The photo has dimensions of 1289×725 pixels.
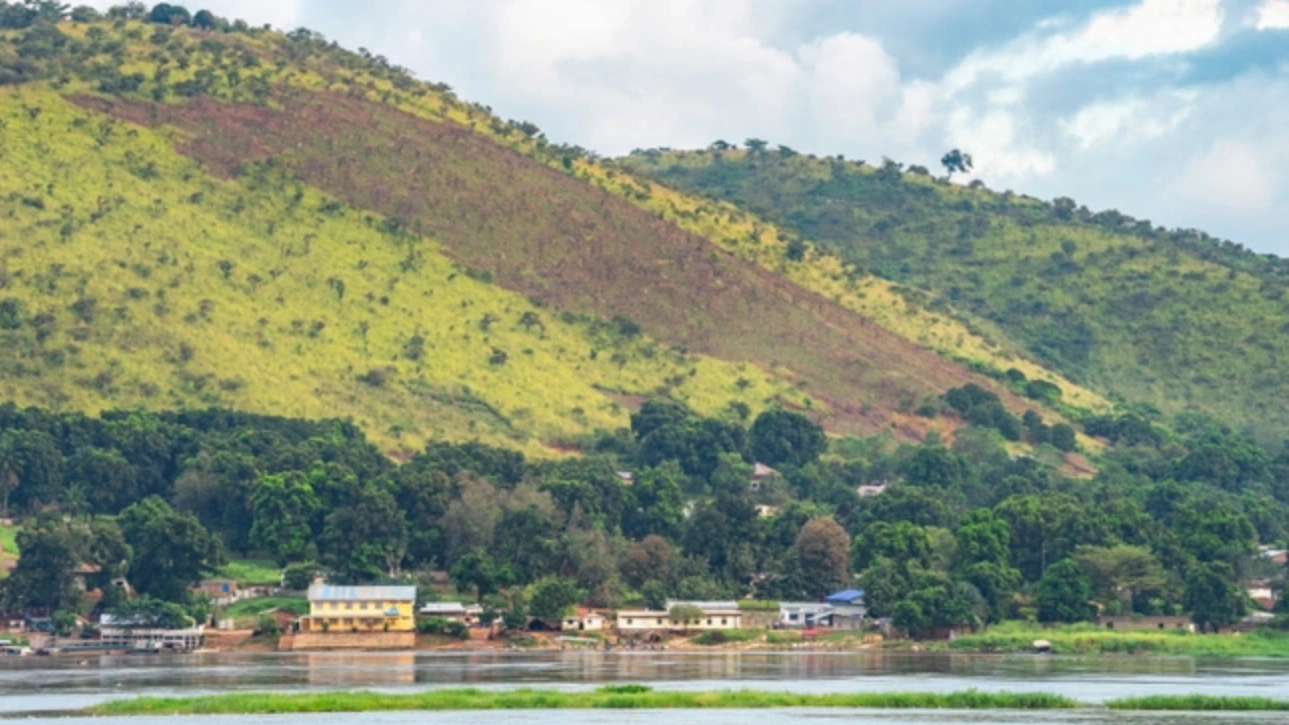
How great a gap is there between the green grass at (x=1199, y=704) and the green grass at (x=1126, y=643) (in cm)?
3554

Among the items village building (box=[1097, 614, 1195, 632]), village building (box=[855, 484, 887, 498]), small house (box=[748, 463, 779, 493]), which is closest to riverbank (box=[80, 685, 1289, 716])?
village building (box=[1097, 614, 1195, 632])

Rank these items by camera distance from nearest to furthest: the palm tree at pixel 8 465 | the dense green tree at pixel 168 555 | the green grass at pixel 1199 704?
the green grass at pixel 1199 704 → the dense green tree at pixel 168 555 → the palm tree at pixel 8 465

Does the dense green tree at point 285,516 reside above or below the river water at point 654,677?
above

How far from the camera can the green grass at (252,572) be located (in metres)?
124

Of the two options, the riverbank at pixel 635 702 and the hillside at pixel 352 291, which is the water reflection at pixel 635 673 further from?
the hillside at pixel 352 291

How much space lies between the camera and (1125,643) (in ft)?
361

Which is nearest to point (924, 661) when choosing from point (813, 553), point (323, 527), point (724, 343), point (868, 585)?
point (868, 585)

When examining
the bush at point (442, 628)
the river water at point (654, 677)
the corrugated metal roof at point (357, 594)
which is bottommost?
the river water at point (654, 677)

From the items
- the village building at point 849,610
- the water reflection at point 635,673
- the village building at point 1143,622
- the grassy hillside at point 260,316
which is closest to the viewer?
the water reflection at point 635,673

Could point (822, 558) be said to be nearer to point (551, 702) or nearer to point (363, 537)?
point (363, 537)

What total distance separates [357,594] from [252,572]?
13245 millimetres

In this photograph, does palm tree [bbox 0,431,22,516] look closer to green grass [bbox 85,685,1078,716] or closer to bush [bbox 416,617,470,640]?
bush [bbox 416,617,470,640]

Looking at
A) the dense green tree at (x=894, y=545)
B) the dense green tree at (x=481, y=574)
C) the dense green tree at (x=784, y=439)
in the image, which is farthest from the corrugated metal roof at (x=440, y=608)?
the dense green tree at (x=784, y=439)

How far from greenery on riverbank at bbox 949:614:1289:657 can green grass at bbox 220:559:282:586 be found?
3903 cm
